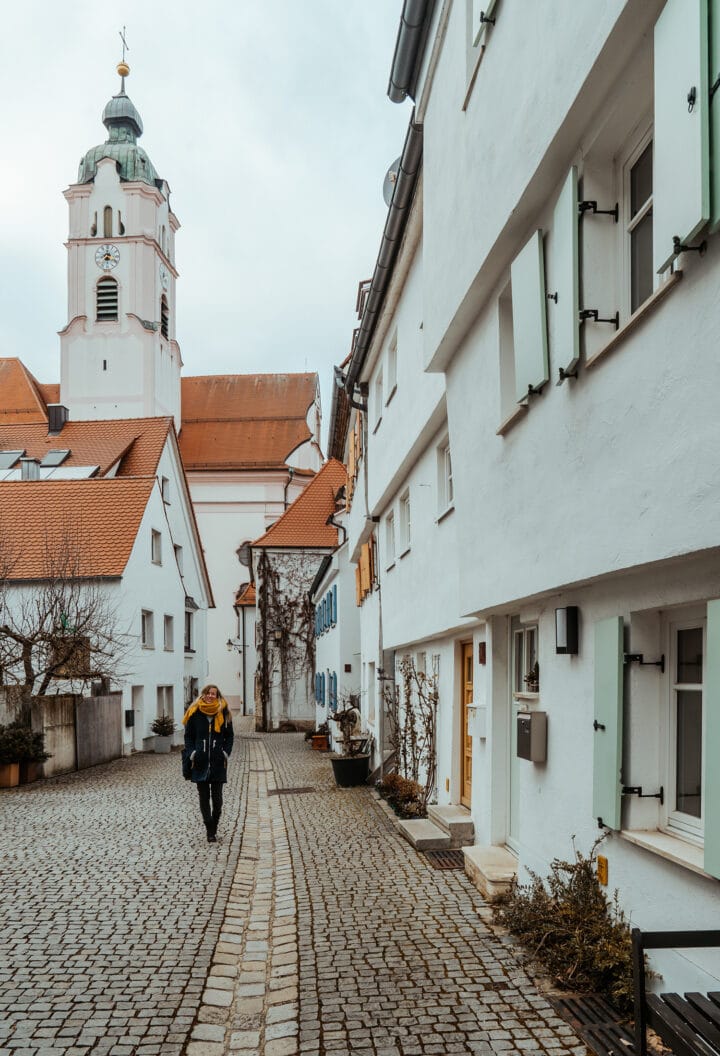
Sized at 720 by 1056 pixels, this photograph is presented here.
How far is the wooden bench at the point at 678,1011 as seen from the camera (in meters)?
3.61

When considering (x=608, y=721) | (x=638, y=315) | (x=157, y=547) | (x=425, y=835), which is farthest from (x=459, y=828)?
(x=157, y=547)

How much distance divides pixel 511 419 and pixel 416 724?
7.27 m

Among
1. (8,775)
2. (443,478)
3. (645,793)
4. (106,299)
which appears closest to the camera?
(645,793)

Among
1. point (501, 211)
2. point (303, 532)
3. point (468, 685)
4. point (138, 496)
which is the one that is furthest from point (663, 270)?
point (303, 532)

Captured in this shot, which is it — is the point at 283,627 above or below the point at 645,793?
below

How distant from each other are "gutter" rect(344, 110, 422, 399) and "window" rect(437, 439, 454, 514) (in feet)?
8.23

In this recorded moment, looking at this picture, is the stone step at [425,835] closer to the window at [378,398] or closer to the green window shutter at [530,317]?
the green window shutter at [530,317]

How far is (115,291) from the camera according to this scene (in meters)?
54.0

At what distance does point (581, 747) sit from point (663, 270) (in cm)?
309

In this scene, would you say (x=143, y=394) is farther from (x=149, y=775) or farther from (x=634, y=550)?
(x=634, y=550)

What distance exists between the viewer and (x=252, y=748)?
27234 mm

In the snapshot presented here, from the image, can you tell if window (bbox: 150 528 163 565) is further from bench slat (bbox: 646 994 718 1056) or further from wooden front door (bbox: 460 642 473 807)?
bench slat (bbox: 646 994 718 1056)

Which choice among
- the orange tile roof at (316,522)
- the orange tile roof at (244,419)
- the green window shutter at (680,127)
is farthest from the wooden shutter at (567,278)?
the orange tile roof at (244,419)

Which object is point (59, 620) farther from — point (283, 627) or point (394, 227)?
point (283, 627)
